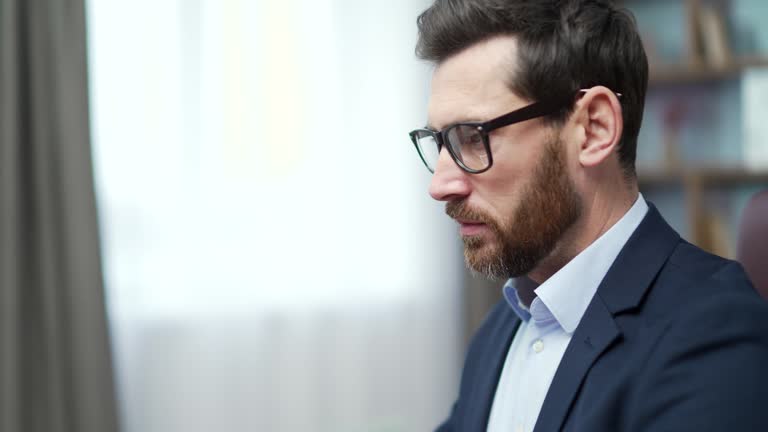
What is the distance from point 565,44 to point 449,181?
0.25 meters

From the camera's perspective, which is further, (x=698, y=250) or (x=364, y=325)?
(x=364, y=325)

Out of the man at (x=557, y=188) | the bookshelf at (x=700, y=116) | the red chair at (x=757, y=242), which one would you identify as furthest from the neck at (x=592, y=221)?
the bookshelf at (x=700, y=116)

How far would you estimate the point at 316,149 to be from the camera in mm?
2473

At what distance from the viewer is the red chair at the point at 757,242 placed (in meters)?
1.18

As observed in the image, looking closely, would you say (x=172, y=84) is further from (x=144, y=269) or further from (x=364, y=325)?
(x=364, y=325)

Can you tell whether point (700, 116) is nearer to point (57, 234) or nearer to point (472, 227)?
point (472, 227)

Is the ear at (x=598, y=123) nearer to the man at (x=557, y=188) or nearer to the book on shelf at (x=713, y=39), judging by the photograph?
the man at (x=557, y=188)

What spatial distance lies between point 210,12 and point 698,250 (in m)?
1.75

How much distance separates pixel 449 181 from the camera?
108 cm

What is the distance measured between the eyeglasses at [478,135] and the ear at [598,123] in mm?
19

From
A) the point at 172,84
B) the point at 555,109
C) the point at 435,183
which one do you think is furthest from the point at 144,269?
the point at 555,109

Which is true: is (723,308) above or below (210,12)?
below

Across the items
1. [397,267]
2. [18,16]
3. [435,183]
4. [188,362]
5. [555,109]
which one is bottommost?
[188,362]

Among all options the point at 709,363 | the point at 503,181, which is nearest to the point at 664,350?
the point at 709,363
